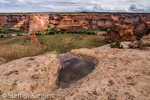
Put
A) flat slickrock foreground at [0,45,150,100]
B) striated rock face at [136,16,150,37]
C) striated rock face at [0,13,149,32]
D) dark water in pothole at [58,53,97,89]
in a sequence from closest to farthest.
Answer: flat slickrock foreground at [0,45,150,100]
dark water in pothole at [58,53,97,89]
striated rock face at [136,16,150,37]
striated rock face at [0,13,149,32]

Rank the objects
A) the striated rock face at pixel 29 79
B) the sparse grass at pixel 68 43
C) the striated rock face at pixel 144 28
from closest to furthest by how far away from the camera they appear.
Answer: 1. the striated rock face at pixel 29 79
2. the sparse grass at pixel 68 43
3. the striated rock face at pixel 144 28

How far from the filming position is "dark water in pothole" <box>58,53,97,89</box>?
11616 mm

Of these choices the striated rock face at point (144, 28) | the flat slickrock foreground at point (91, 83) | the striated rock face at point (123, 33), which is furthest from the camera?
the striated rock face at point (144, 28)

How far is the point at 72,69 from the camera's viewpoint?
14094 mm

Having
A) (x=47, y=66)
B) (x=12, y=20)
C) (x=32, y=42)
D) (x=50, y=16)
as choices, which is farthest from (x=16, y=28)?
(x=47, y=66)

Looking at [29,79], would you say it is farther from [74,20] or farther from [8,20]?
[8,20]

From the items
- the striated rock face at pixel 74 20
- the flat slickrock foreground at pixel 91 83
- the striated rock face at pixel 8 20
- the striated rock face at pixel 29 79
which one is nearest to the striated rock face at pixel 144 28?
the striated rock face at pixel 74 20

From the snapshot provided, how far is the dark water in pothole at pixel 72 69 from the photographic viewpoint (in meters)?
11.6

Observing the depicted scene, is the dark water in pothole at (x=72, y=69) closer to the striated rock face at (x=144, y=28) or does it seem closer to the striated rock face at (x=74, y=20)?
the striated rock face at (x=144, y=28)

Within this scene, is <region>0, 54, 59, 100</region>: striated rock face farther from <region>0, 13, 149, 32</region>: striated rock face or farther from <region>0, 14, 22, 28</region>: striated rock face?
<region>0, 14, 22, 28</region>: striated rock face

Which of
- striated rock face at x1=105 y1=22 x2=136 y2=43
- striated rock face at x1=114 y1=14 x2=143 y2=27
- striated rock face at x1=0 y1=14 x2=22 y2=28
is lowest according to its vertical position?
striated rock face at x1=105 y1=22 x2=136 y2=43

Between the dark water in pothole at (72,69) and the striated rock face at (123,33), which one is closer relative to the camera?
the dark water in pothole at (72,69)

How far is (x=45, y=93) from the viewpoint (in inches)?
359

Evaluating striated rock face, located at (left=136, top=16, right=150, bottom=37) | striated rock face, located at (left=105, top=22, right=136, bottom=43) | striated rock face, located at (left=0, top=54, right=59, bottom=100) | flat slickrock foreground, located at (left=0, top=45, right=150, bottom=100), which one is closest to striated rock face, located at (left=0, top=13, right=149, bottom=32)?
striated rock face, located at (left=136, top=16, right=150, bottom=37)
